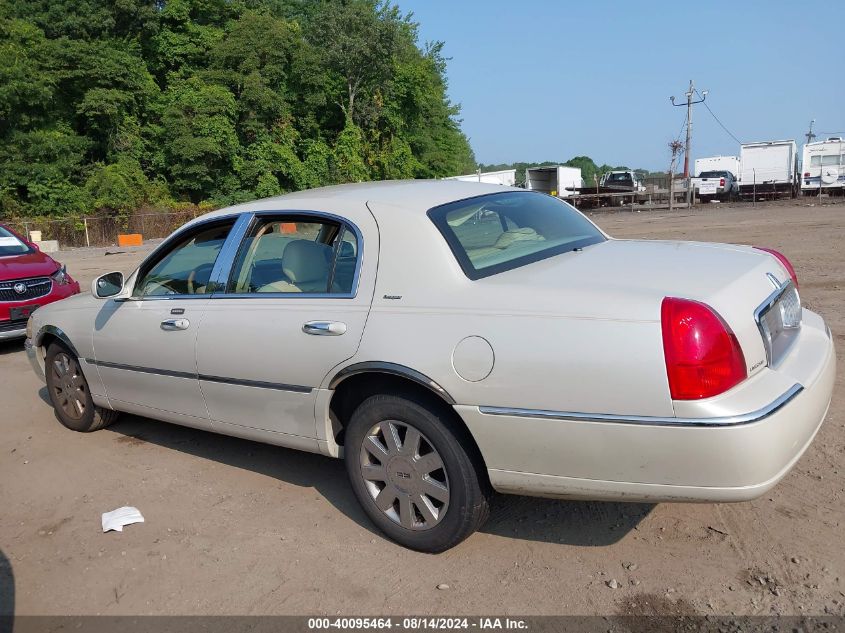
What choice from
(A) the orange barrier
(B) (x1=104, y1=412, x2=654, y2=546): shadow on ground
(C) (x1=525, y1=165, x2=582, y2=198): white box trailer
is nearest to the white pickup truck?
(C) (x1=525, y1=165, x2=582, y2=198): white box trailer

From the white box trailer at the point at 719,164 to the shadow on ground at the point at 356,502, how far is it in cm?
4624

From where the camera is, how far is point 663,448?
2.62 metres

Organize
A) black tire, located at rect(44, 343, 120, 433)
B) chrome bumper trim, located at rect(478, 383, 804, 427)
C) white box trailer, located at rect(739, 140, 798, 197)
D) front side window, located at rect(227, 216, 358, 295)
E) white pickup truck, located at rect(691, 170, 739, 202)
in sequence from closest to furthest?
chrome bumper trim, located at rect(478, 383, 804, 427) < front side window, located at rect(227, 216, 358, 295) < black tire, located at rect(44, 343, 120, 433) < white box trailer, located at rect(739, 140, 798, 197) < white pickup truck, located at rect(691, 170, 739, 202)

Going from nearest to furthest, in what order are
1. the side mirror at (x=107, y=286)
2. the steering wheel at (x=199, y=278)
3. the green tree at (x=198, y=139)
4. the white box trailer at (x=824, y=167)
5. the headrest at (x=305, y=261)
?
the headrest at (x=305, y=261) → the steering wheel at (x=199, y=278) → the side mirror at (x=107, y=286) → the white box trailer at (x=824, y=167) → the green tree at (x=198, y=139)

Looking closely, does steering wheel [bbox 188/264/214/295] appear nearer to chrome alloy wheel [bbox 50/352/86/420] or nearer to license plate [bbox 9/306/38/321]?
chrome alloy wheel [bbox 50/352/86/420]

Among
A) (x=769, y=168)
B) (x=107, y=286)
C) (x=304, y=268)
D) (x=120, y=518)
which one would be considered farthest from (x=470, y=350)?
(x=769, y=168)

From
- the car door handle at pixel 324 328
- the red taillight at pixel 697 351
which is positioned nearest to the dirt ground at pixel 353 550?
the red taillight at pixel 697 351

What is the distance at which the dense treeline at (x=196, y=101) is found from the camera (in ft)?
131

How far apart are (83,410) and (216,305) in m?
1.95

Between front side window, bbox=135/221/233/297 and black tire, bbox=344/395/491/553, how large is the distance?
143cm

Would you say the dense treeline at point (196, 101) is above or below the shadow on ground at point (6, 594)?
above

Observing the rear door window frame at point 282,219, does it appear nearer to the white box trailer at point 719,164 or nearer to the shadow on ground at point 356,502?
the shadow on ground at point 356,502

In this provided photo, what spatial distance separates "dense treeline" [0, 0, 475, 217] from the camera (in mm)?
39812

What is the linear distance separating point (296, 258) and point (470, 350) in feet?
4.57
